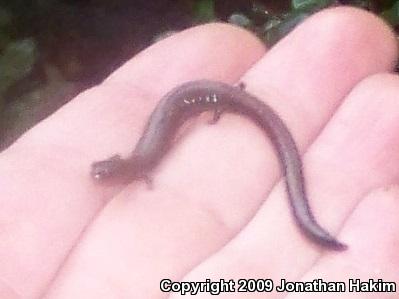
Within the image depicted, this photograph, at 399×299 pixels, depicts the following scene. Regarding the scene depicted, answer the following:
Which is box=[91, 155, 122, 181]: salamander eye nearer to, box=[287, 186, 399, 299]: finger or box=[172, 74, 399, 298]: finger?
box=[172, 74, 399, 298]: finger

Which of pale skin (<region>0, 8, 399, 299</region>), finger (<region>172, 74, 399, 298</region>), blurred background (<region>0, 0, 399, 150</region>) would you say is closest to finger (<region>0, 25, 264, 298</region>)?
pale skin (<region>0, 8, 399, 299</region>)

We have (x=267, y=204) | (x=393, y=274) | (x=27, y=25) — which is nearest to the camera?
(x=393, y=274)

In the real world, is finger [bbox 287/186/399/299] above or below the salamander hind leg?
above

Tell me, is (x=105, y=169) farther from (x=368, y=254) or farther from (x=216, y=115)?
(x=368, y=254)

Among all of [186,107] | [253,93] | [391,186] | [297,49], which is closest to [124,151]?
[186,107]

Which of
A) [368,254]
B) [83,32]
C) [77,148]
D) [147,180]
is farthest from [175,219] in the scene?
[83,32]

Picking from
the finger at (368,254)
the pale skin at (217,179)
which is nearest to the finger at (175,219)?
the pale skin at (217,179)

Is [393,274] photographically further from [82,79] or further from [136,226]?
[82,79]
